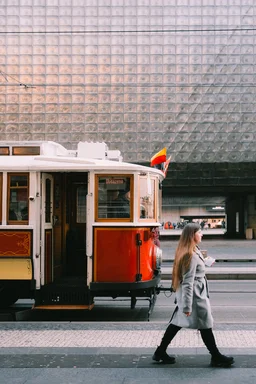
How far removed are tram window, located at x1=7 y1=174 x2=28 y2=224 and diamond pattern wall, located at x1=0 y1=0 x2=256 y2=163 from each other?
90.2 feet

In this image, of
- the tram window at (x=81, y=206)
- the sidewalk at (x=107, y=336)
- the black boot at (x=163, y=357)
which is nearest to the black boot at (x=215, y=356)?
the black boot at (x=163, y=357)

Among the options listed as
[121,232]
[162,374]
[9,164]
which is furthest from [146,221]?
[162,374]

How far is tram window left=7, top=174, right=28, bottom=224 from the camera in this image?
9.91m

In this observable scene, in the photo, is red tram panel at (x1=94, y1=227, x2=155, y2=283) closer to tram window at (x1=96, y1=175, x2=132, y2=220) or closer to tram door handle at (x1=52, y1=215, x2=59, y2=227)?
tram window at (x1=96, y1=175, x2=132, y2=220)

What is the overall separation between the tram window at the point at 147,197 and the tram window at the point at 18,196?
1.91 metres

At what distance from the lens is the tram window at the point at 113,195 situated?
9875 mm

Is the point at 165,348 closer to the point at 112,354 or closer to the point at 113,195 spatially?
the point at 112,354

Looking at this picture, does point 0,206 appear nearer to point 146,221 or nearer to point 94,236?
point 94,236

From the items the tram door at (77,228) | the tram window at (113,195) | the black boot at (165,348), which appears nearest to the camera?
the black boot at (165,348)

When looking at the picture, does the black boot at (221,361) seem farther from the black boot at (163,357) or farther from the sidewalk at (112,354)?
the black boot at (163,357)

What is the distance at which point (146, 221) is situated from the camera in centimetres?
1009

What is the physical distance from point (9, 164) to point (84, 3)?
96.5 feet

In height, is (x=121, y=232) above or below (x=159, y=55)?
below

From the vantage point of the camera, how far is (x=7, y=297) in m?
11.0
